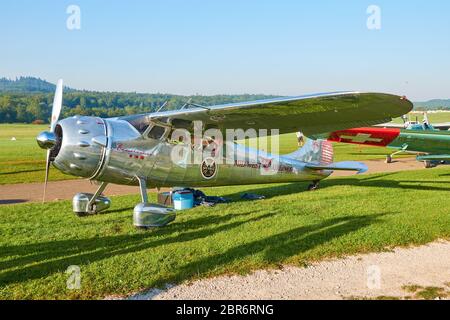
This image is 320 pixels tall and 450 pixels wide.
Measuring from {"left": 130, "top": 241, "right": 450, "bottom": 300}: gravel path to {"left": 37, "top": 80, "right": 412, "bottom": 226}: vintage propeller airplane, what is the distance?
2.28 metres

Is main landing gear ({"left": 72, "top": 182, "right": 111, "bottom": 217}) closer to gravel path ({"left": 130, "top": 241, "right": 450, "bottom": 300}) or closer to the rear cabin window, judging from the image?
the rear cabin window

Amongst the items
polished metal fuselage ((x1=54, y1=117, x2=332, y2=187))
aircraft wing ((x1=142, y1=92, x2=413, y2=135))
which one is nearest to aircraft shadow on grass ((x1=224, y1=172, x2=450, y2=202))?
polished metal fuselage ((x1=54, y1=117, x2=332, y2=187))

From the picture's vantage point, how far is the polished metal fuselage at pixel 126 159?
7.27 meters

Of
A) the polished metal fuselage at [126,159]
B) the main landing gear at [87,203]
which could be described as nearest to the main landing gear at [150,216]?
the polished metal fuselage at [126,159]

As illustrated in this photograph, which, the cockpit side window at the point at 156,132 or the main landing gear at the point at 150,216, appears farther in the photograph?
the cockpit side window at the point at 156,132

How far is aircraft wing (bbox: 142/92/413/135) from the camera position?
5766 mm

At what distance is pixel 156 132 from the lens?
8156 millimetres

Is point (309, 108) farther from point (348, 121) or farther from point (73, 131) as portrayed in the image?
point (73, 131)

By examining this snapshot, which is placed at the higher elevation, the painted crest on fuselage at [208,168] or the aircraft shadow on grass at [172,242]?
the painted crest on fuselage at [208,168]

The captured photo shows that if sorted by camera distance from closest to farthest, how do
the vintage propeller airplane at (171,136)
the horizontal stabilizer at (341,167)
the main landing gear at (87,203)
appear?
1. the vintage propeller airplane at (171,136)
2. the main landing gear at (87,203)
3. the horizontal stabilizer at (341,167)

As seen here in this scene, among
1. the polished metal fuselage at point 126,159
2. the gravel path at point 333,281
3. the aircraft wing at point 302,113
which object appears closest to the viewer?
the gravel path at point 333,281

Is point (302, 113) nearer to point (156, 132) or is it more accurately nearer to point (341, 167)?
point (156, 132)

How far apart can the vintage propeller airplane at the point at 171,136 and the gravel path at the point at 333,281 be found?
→ 7.47 ft

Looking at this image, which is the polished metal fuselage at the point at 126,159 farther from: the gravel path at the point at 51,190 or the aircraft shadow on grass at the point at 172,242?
the gravel path at the point at 51,190
